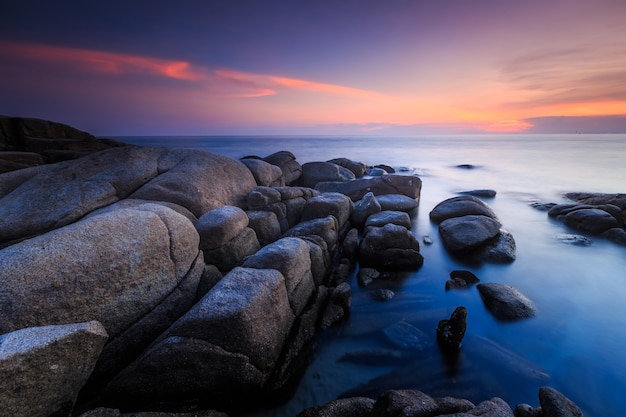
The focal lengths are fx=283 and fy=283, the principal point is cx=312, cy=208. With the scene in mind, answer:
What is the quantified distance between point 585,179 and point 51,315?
35.8 meters

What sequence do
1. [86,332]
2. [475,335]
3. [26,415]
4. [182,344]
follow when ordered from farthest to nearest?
[475,335], [182,344], [86,332], [26,415]

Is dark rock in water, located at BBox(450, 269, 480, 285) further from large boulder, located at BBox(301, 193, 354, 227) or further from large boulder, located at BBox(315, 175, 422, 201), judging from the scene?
large boulder, located at BBox(315, 175, 422, 201)

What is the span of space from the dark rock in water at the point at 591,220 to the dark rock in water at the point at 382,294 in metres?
10.5

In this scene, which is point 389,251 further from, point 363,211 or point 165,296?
point 165,296

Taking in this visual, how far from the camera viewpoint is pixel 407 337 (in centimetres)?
600

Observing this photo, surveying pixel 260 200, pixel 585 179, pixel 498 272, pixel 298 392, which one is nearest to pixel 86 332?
pixel 298 392

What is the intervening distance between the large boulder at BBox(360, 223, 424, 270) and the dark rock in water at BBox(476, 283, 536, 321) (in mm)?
2106

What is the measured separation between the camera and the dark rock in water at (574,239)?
10883 mm

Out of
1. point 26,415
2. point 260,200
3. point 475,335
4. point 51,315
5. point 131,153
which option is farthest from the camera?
point 260,200

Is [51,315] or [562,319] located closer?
[51,315]

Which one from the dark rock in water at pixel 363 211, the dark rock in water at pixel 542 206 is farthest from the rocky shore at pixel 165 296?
the dark rock in water at pixel 542 206

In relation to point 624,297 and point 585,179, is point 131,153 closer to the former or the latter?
point 624,297

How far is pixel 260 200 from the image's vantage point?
9312 mm

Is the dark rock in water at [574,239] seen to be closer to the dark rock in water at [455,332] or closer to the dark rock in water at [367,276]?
the dark rock in water at [367,276]
